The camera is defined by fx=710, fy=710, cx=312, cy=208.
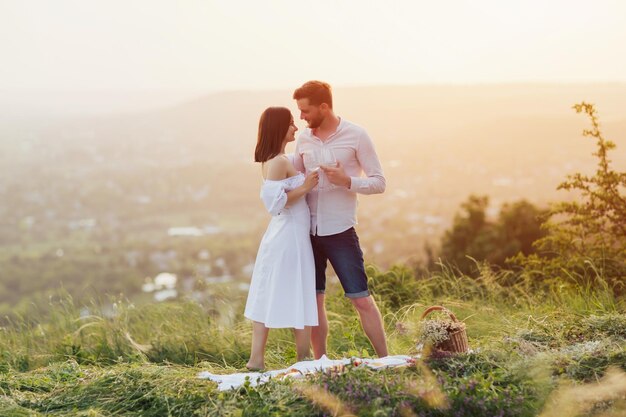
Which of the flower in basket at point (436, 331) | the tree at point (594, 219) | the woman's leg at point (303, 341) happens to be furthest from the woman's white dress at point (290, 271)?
the tree at point (594, 219)

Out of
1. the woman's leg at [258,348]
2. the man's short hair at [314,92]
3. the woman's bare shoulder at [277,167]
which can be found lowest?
the woman's leg at [258,348]

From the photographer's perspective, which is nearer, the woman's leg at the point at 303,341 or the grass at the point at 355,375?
the grass at the point at 355,375

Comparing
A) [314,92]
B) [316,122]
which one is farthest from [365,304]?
[314,92]

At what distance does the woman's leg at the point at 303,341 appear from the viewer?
189 inches

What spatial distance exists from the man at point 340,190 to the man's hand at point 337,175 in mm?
87

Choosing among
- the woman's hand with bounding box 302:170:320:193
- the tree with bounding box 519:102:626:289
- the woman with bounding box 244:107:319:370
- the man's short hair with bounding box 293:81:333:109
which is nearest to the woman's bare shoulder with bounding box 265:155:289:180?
the woman with bounding box 244:107:319:370

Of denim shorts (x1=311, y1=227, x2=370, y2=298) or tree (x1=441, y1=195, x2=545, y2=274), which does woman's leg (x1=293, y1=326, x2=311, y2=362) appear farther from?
tree (x1=441, y1=195, x2=545, y2=274)

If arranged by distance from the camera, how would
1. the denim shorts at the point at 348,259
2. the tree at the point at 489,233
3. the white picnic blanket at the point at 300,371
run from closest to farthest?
the white picnic blanket at the point at 300,371, the denim shorts at the point at 348,259, the tree at the point at 489,233

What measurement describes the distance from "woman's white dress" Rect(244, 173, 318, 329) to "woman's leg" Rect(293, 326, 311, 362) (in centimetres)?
11

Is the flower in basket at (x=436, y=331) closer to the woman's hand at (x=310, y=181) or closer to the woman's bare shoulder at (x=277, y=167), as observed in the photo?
the woman's hand at (x=310, y=181)

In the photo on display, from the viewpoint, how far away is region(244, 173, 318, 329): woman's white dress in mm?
4699

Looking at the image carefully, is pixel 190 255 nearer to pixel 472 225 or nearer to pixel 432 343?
pixel 472 225

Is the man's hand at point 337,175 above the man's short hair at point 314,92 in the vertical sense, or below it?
below

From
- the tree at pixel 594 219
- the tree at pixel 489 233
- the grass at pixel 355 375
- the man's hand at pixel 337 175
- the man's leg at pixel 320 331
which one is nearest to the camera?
the grass at pixel 355 375
